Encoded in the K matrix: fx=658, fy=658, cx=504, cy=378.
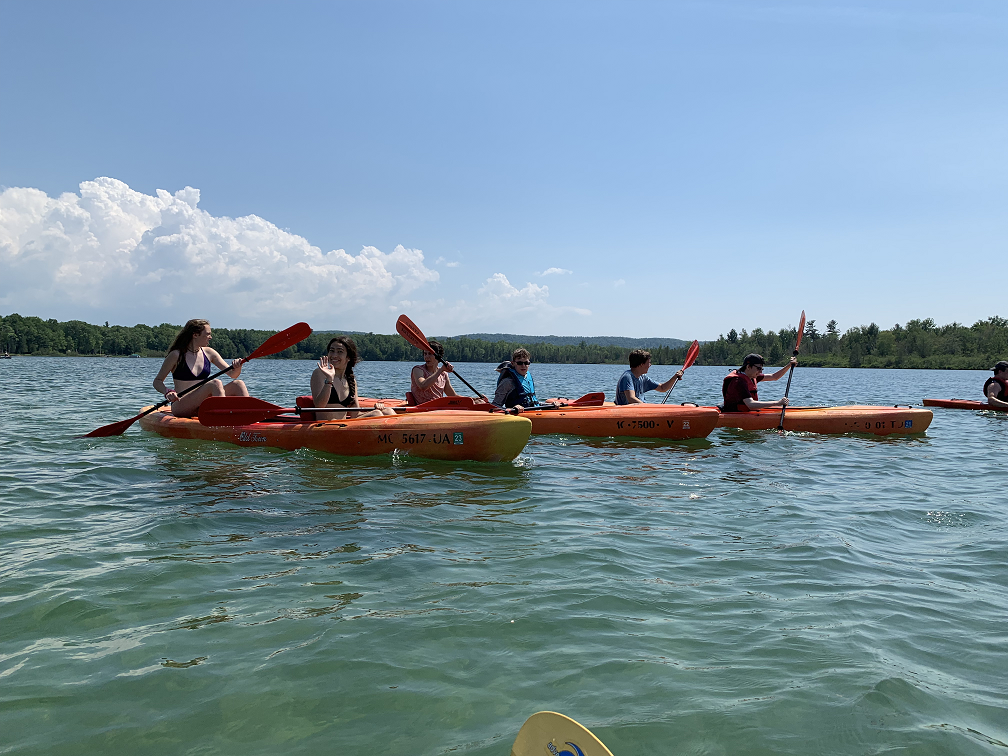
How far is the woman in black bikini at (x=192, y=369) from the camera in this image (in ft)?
29.9

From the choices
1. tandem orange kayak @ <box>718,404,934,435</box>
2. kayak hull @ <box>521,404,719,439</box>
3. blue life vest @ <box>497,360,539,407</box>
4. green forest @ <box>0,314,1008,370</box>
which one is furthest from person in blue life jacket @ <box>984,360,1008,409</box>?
green forest @ <box>0,314,1008,370</box>

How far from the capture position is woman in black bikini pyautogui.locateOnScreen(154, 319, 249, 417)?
9109mm

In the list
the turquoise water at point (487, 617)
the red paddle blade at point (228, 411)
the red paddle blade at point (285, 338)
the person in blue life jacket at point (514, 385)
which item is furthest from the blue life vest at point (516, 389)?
the turquoise water at point (487, 617)

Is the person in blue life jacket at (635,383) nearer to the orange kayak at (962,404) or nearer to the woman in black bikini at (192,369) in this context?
the woman in black bikini at (192,369)

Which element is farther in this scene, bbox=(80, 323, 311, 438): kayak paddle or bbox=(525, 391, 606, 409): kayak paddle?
bbox=(525, 391, 606, 409): kayak paddle

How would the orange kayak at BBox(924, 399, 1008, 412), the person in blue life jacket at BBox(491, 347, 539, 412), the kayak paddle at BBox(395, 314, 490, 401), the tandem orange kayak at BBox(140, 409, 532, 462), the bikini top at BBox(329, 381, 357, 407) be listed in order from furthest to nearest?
1. the orange kayak at BBox(924, 399, 1008, 412)
2. the person in blue life jacket at BBox(491, 347, 539, 412)
3. the kayak paddle at BBox(395, 314, 490, 401)
4. the bikini top at BBox(329, 381, 357, 407)
5. the tandem orange kayak at BBox(140, 409, 532, 462)

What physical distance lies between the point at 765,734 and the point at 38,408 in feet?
55.7

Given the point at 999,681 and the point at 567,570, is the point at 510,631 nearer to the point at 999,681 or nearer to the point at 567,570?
the point at 567,570

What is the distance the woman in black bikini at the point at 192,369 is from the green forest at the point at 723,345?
79.3 metres

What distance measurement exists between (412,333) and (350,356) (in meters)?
1.31

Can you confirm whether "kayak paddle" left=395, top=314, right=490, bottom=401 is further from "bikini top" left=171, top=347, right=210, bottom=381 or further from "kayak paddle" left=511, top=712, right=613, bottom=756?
"kayak paddle" left=511, top=712, right=613, bottom=756

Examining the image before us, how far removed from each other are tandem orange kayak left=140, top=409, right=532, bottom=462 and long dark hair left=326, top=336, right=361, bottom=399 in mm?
652

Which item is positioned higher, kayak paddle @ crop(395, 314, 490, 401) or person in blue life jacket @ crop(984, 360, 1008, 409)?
kayak paddle @ crop(395, 314, 490, 401)

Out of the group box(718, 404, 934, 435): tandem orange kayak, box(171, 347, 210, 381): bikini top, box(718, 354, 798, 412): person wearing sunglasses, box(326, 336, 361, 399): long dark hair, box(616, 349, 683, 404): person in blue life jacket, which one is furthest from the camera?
box(718, 354, 798, 412): person wearing sunglasses
